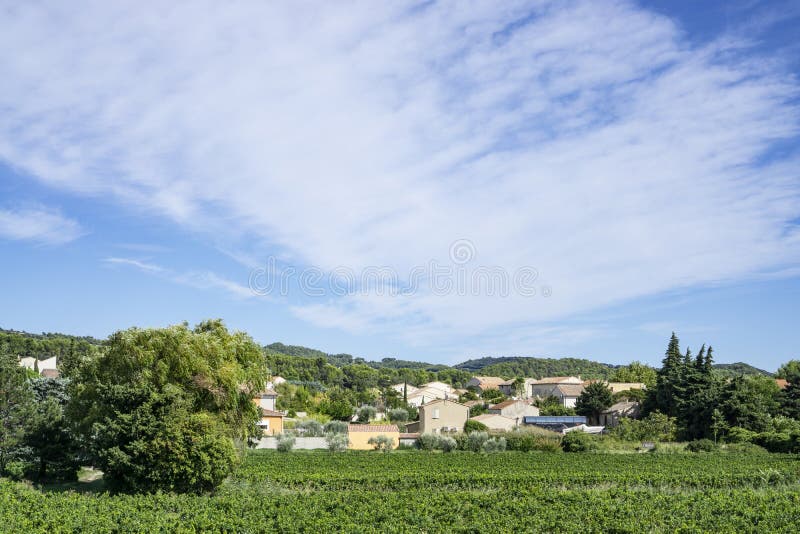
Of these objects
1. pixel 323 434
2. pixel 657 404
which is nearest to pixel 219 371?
pixel 323 434

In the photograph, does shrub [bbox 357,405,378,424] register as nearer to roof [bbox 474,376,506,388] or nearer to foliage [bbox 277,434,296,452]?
foliage [bbox 277,434,296,452]

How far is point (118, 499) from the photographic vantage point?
76.6 ft

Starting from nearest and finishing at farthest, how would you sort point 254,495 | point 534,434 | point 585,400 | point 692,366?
point 254,495 < point 534,434 < point 692,366 < point 585,400

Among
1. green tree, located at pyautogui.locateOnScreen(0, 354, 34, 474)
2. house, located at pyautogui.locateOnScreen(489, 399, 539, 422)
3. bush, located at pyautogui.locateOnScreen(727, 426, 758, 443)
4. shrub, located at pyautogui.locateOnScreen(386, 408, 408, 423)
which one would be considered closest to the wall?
green tree, located at pyautogui.locateOnScreen(0, 354, 34, 474)

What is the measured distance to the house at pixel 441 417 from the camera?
69312 mm

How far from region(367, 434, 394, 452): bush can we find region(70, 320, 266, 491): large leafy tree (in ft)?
87.0

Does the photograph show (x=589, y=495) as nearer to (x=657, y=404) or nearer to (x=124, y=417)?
(x=124, y=417)

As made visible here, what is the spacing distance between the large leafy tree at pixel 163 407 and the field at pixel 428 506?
1.74 meters

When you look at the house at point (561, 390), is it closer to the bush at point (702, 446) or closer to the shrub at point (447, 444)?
the bush at point (702, 446)

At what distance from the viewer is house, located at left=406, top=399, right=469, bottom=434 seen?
69.3 m

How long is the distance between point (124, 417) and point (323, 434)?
3806 centimetres

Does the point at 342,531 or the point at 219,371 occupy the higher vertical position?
the point at 219,371

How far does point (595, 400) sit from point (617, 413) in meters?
3.39

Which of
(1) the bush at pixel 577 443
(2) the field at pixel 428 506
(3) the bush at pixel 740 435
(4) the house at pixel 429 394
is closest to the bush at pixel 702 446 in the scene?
(3) the bush at pixel 740 435
